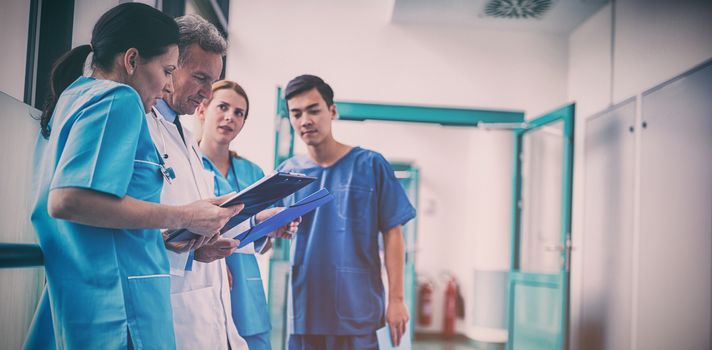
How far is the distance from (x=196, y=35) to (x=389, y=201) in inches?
35.8

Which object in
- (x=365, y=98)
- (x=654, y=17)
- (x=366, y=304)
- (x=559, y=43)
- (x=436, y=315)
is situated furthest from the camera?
(x=436, y=315)

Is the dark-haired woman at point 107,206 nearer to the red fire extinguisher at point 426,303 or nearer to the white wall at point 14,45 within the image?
the white wall at point 14,45

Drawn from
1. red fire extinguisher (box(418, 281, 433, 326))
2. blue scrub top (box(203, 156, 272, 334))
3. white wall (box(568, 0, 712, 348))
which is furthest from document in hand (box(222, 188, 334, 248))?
red fire extinguisher (box(418, 281, 433, 326))

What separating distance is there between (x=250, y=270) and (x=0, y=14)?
3.03ft

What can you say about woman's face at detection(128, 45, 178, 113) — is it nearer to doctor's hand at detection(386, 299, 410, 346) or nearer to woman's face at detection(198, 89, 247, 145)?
woman's face at detection(198, 89, 247, 145)

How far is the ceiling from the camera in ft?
10.2

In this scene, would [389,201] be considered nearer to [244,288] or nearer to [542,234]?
[244,288]

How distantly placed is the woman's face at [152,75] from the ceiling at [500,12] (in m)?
2.19

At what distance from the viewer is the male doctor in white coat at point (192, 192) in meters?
1.22

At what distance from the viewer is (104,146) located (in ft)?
3.03

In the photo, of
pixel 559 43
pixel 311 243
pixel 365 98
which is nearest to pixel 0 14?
pixel 311 243

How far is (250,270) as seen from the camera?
1.72m

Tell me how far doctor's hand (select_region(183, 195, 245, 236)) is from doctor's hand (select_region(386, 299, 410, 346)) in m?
0.95

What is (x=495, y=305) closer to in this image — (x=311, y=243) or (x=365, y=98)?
(x=365, y=98)
